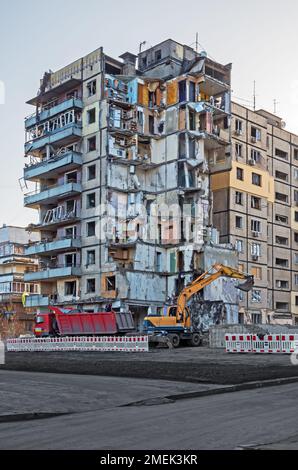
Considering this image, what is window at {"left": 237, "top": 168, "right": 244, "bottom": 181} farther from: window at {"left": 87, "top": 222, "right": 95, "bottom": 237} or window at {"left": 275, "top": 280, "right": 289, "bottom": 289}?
window at {"left": 87, "top": 222, "right": 95, "bottom": 237}

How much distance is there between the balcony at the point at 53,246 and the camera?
6341cm

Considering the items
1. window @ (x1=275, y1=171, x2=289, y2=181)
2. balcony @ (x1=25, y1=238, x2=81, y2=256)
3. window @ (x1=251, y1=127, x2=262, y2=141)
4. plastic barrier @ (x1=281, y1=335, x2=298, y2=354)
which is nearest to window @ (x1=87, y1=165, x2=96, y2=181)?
balcony @ (x1=25, y1=238, x2=81, y2=256)

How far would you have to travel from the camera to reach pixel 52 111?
68.6m

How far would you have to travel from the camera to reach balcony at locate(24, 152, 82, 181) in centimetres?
6431

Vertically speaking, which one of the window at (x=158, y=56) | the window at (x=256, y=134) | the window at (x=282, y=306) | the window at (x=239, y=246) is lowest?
the window at (x=282, y=306)

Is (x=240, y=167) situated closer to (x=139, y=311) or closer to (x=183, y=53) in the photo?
(x=183, y=53)

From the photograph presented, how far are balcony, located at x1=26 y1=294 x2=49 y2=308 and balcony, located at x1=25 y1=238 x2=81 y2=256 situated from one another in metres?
4.69

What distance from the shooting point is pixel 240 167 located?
71.7 m

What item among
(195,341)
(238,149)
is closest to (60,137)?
(238,149)

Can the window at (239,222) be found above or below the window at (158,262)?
above

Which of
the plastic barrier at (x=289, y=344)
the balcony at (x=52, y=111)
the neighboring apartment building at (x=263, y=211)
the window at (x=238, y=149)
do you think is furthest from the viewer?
the window at (x=238, y=149)

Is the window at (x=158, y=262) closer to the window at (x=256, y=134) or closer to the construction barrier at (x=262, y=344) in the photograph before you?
the window at (x=256, y=134)

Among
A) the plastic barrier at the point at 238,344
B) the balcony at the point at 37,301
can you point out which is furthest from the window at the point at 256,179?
the plastic barrier at the point at 238,344

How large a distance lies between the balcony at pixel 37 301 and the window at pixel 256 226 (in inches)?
972
